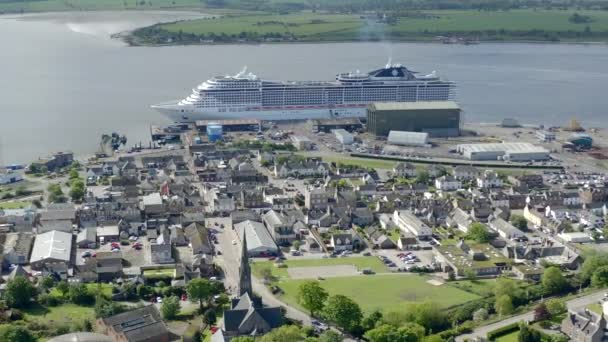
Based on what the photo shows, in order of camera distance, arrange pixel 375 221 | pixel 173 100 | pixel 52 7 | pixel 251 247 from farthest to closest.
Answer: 1. pixel 52 7
2. pixel 173 100
3. pixel 375 221
4. pixel 251 247

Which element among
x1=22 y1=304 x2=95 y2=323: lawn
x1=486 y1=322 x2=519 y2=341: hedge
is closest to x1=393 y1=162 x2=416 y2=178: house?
x1=486 y1=322 x2=519 y2=341: hedge

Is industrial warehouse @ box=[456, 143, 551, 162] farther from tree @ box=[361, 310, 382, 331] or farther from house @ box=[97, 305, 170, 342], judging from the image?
house @ box=[97, 305, 170, 342]

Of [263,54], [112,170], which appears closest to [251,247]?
[112,170]

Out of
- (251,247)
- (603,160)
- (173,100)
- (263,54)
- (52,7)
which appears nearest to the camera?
(251,247)

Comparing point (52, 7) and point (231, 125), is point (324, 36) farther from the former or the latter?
point (231, 125)

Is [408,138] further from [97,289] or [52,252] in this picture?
[97,289]

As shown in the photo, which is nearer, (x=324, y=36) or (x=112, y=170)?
(x=112, y=170)

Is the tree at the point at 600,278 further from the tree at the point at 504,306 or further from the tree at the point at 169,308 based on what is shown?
the tree at the point at 169,308
